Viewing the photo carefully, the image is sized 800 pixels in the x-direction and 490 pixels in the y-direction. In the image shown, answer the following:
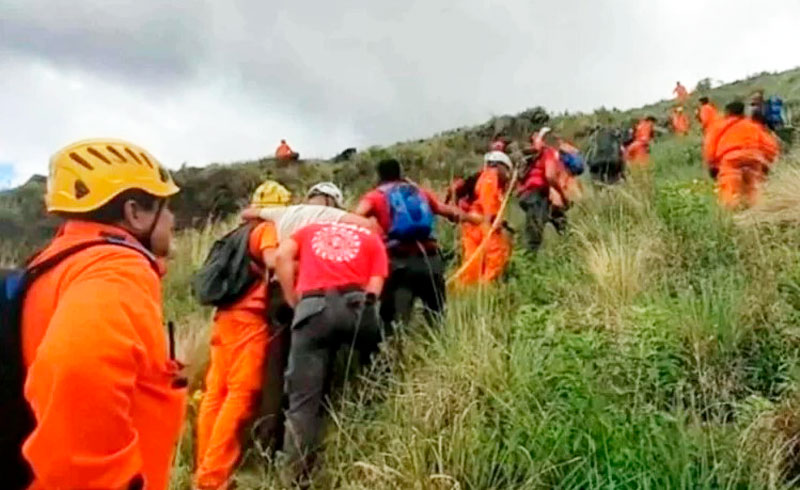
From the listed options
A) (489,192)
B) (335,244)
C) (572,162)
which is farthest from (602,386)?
(572,162)

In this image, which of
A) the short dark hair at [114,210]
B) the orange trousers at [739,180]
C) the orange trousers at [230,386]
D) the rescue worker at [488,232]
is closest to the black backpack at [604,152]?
the rescue worker at [488,232]

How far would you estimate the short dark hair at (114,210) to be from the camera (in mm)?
3504

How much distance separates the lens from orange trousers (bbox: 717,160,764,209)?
34.9ft

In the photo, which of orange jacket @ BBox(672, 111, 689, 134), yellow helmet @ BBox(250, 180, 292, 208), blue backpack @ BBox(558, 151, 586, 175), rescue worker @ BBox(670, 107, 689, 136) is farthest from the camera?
orange jacket @ BBox(672, 111, 689, 134)

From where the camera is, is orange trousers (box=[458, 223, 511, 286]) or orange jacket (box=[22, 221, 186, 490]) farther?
orange trousers (box=[458, 223, 511, 286])

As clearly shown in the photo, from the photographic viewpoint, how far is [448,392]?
20.5 ft

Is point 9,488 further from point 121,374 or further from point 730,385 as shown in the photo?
point 730,385

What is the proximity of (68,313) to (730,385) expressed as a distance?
3787 millimetres

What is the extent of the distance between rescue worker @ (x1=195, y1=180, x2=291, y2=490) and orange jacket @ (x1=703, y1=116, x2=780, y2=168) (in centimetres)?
598

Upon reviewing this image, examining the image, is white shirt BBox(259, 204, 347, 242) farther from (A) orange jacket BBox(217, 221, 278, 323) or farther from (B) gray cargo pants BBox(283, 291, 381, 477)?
(B) gray cargo pants BBox(283, 291, 381, 477)

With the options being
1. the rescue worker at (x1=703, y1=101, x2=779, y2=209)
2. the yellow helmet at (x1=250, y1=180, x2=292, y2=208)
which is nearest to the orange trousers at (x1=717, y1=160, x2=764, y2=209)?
the rescue worker at (x1=703, y1=101, x2=779, y2=209)

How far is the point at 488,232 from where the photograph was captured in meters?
10.3

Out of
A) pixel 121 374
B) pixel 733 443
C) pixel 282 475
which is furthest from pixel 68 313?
pixel 282 475

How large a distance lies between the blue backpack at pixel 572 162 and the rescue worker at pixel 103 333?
382 inches
